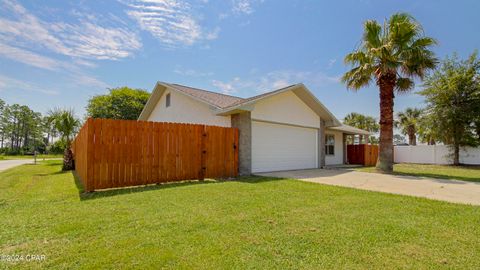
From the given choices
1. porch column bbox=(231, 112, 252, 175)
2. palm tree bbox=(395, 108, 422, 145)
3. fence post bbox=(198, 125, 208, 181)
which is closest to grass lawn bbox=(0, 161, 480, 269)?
fence post bbox=(198, 125, 208, 181)

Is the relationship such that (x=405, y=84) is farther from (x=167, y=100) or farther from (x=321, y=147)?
(x=167, y=100)

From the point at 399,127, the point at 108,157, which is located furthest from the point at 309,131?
the point at 399,127

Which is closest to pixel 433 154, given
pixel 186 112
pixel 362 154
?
pixel 362 154

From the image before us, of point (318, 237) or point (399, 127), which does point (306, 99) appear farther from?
point (399, 127)

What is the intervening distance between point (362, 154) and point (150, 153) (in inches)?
640

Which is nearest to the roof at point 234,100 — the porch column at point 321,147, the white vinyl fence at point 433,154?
the porch column at point 321,147

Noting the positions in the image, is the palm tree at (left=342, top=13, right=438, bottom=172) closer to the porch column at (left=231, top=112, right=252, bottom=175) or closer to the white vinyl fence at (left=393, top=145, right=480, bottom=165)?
the porch column at (left=231, top=112, right=252, bottom=175)

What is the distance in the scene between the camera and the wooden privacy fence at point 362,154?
701 inches

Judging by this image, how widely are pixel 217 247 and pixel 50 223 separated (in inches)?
112

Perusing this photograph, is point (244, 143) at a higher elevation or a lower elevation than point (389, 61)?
lower

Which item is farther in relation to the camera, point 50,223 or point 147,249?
point 50,223

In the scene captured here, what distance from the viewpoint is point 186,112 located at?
12.7m

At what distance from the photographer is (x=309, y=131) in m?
13.4

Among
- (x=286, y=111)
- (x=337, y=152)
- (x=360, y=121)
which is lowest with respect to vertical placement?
(x=337, y=152)
